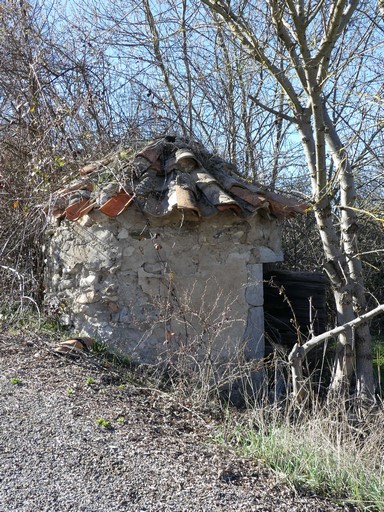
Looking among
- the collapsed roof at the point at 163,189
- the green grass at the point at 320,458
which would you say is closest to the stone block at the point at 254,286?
the collapsed roof at the point at 163,189

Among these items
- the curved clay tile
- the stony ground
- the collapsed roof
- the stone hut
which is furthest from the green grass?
the curved clay tile

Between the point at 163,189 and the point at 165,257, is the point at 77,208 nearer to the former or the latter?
the point at 163,189

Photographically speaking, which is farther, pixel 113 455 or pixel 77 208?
pixel 77 208

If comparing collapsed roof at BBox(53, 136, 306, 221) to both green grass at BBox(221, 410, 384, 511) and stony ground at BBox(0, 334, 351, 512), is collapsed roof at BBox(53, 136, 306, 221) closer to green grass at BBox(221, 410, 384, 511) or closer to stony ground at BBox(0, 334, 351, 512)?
stony ground at BBox(0, 334, 351, 512)

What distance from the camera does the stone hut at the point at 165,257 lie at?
6129mm

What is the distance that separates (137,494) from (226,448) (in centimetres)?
94

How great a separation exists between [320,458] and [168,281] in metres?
2.59

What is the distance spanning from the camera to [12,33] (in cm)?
811

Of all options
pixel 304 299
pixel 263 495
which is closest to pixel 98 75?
pixel 304 299

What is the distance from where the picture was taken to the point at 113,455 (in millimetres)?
4059

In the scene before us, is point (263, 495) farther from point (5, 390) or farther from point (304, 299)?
point (304, 299)

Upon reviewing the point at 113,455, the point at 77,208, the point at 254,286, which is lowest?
the point at 113,455

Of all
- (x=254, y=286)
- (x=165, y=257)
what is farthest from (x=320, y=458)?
(x=165, y=257)

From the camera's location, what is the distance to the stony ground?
3.56 metres
